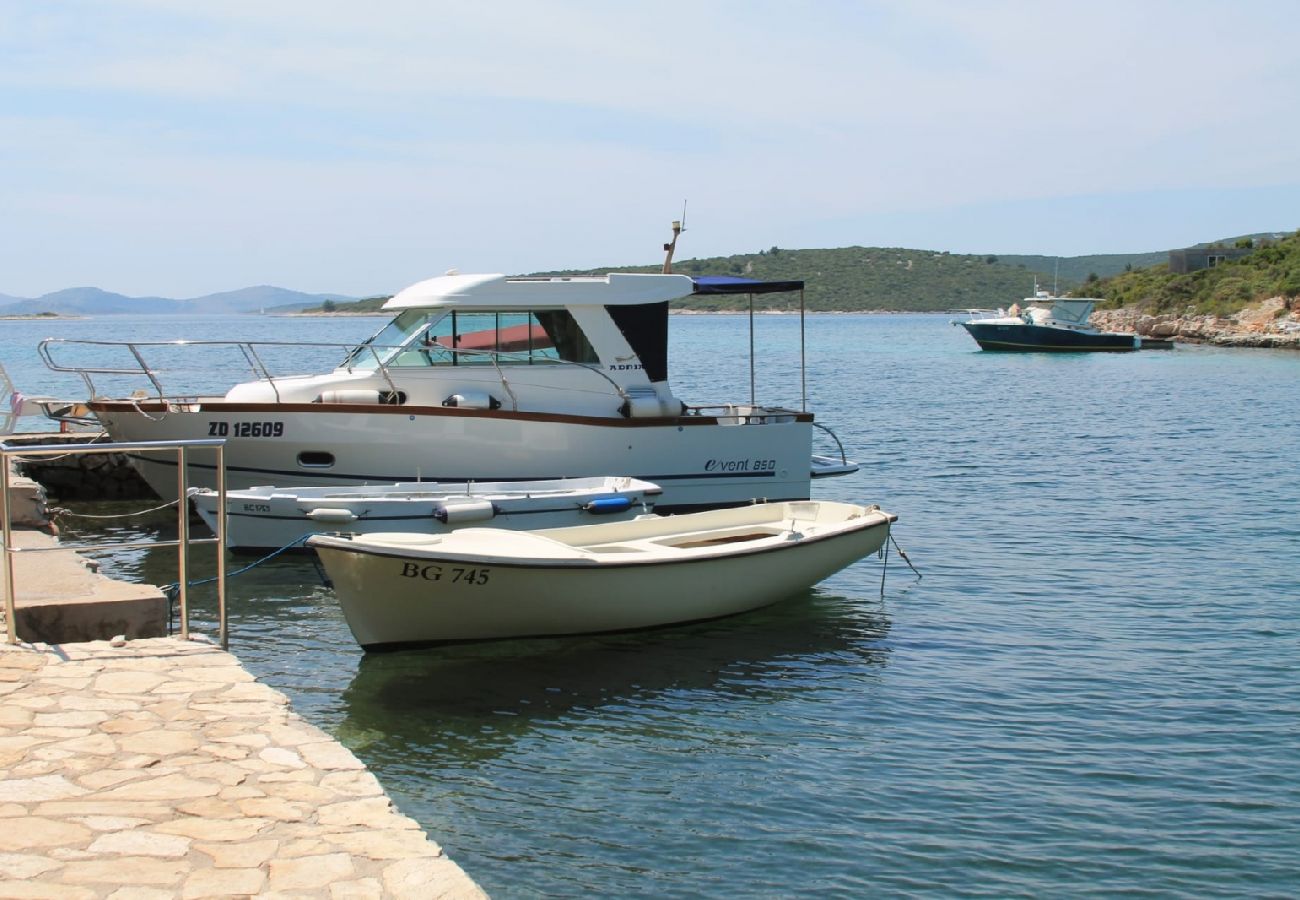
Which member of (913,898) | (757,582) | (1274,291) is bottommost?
(913,898)

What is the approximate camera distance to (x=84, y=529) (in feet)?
55.7

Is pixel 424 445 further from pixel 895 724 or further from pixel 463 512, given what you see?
pixel 895 724

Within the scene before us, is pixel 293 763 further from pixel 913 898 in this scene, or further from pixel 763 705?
pixel 763 705

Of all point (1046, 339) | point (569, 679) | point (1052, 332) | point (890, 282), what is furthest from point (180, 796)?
point (890, 282)

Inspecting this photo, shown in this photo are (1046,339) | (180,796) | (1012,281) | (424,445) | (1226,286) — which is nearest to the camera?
(180,796)

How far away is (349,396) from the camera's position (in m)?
15.1

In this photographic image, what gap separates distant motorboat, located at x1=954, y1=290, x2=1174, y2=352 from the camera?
70.9 metres

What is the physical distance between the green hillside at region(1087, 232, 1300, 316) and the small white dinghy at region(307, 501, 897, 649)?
67181 millimetres

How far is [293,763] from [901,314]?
182m

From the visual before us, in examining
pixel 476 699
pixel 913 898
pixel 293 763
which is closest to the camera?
pixel 293 763

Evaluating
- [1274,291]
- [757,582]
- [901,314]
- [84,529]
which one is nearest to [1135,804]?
[757,582]

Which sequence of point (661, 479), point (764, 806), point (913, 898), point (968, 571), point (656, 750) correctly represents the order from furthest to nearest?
1. point (661, 479)
2. point (968, 571)
3. point (656, 750)
4. point (764, 806)
5. point (913, 898)

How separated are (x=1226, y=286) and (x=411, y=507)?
7543 centimetres

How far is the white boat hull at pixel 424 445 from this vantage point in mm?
14578
